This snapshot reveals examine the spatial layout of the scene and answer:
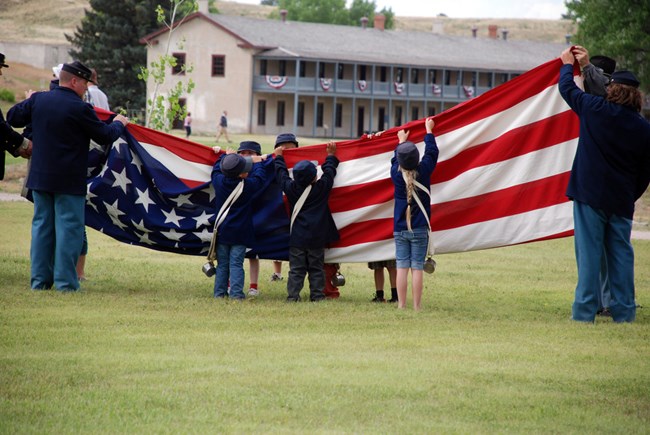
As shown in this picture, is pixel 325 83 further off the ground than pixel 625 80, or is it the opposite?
pixel 625 80

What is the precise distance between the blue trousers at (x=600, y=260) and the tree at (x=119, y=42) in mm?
60953

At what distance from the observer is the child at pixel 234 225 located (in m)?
10.7

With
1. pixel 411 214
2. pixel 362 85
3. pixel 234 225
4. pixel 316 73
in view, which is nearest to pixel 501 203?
pixel 411 214

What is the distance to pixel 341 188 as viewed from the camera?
11.2 metres

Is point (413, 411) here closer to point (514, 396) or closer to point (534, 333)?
point (514, 396)

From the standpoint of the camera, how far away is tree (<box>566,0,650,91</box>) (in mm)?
40969

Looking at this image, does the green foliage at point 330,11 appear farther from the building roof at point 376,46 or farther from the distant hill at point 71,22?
the building roof at point 376,46

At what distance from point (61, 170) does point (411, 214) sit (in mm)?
3517

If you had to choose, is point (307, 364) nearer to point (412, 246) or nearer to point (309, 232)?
point (412, 246)

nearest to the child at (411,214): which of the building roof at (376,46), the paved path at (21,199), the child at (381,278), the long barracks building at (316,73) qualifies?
the child at (381,278)

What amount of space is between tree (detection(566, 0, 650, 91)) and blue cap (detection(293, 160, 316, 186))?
32.3 m

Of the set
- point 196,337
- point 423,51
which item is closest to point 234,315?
point 196,337

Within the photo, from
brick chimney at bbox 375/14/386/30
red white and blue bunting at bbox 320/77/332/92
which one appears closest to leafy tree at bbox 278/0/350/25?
brick chimney at bbox 375/14/386/30

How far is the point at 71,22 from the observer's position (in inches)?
5748
